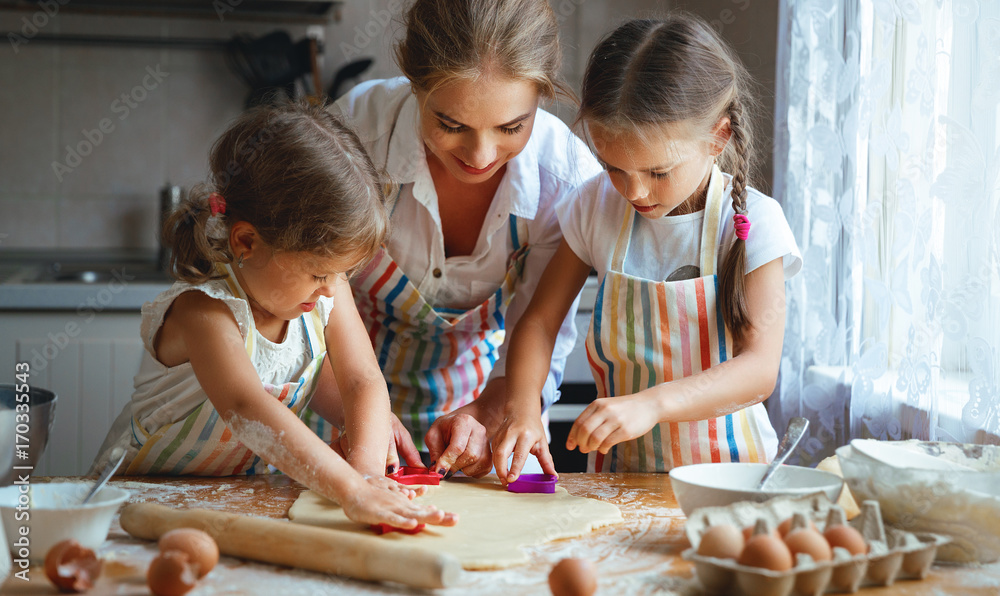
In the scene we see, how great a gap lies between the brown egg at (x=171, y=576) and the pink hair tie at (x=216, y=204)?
0.51 meters

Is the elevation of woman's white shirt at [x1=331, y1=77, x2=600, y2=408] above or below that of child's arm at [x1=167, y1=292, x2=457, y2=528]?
above

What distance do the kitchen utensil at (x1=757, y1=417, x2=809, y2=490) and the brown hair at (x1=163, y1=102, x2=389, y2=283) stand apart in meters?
0.54

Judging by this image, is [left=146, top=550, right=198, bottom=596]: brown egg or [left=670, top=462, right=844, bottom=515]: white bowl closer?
[left=146, top=550, right=198, bottom=596]: brown egg

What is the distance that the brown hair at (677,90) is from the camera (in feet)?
3.54

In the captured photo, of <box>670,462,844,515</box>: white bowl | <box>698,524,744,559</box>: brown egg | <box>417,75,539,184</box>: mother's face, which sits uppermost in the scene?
<box>417,75,539,184</box>: mother's face

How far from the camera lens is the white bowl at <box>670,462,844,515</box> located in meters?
0.78

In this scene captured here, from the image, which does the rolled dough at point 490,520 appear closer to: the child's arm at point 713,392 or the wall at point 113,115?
the child's arm at point 713,392

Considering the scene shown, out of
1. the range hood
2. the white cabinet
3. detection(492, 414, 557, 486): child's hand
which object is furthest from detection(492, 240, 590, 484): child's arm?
the range hood

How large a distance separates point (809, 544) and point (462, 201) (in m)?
0.85

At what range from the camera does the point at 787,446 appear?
0.91 m

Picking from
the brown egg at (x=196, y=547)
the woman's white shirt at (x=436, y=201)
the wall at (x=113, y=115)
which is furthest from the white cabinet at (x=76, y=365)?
the brown egg at (x=196, y=547)

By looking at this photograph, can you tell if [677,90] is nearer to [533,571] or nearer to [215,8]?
[533,571]

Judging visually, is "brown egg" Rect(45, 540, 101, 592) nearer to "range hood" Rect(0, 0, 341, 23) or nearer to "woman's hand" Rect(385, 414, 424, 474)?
"woman's hand" Rect(385, 414, 424, 474)

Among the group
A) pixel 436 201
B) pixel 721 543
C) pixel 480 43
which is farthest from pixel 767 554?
pixel 436 201
